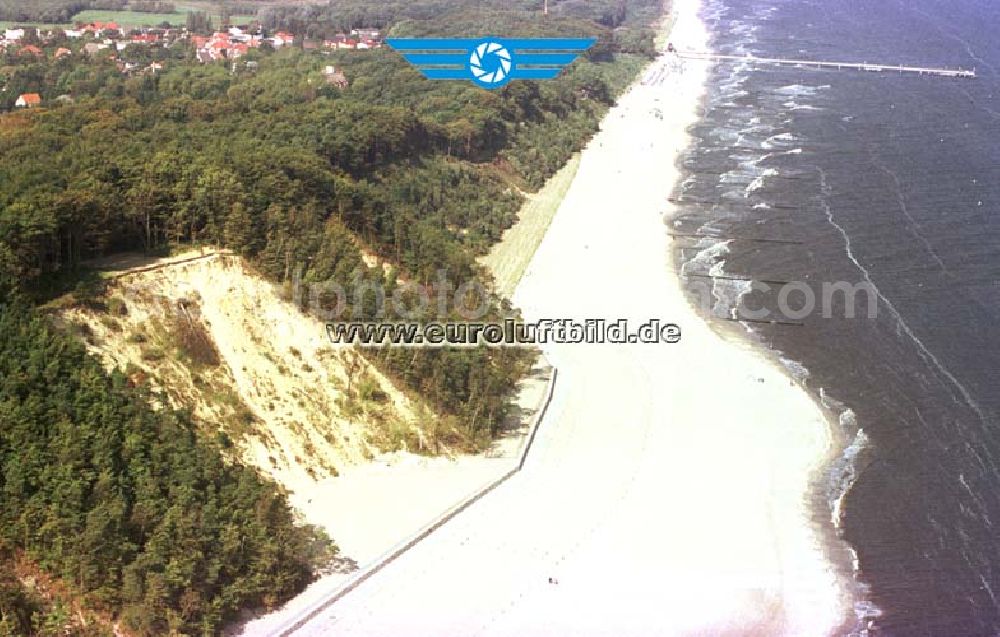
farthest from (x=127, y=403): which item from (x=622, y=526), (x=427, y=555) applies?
(x=622, y=526)

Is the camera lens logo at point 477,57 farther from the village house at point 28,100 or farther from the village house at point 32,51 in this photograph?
the village house at point 32,51

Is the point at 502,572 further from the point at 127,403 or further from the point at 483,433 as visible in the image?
the point at 127,403

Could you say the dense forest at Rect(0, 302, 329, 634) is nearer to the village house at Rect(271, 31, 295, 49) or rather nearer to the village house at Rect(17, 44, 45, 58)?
the village house at Rect(17, 44, 45, 58)

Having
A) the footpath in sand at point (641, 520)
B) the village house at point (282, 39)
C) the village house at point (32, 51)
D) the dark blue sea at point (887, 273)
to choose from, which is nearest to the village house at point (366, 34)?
the village house at point (282, 39)

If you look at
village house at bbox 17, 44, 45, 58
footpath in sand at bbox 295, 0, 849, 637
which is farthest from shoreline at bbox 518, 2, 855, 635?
village house at bbox 17, 44, 45, 58

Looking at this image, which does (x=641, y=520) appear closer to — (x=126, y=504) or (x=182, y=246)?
(x=126, y=504)

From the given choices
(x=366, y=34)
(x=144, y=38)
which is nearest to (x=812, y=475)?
(x=366, y=34)
